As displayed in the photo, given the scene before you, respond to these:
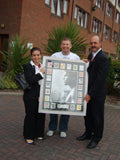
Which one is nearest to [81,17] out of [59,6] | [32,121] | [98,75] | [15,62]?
[59,6]

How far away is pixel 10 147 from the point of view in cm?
310

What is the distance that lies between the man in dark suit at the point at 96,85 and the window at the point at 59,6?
1124cm

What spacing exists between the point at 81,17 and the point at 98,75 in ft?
55.8

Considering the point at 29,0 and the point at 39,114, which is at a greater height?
the point at 29,0

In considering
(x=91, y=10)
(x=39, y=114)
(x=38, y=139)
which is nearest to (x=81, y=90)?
(x=39, y=114)

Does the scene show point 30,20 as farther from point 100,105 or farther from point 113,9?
point 113,9

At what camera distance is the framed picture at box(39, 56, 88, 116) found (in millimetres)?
3174

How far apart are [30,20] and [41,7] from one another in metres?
1.45

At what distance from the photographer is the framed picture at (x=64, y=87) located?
3.17 m

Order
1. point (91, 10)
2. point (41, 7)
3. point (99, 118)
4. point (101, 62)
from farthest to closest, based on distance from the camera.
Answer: point (91, 10)
point (41, 7)
point (99, 118)
point (101, 62)

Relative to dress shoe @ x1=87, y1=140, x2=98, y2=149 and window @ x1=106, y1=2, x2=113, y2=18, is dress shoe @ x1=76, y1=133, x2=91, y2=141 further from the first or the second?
window @ x1=106, y1=2, x2=113, y2=18

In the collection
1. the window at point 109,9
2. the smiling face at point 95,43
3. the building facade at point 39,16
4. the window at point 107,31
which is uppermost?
the window at point 109,9

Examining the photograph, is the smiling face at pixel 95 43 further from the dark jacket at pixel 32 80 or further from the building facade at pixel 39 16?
the building facade at pixel 39 16

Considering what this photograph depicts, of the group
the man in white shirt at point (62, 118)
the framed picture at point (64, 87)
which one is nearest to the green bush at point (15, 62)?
the man in white shirt at point (62, 118)
